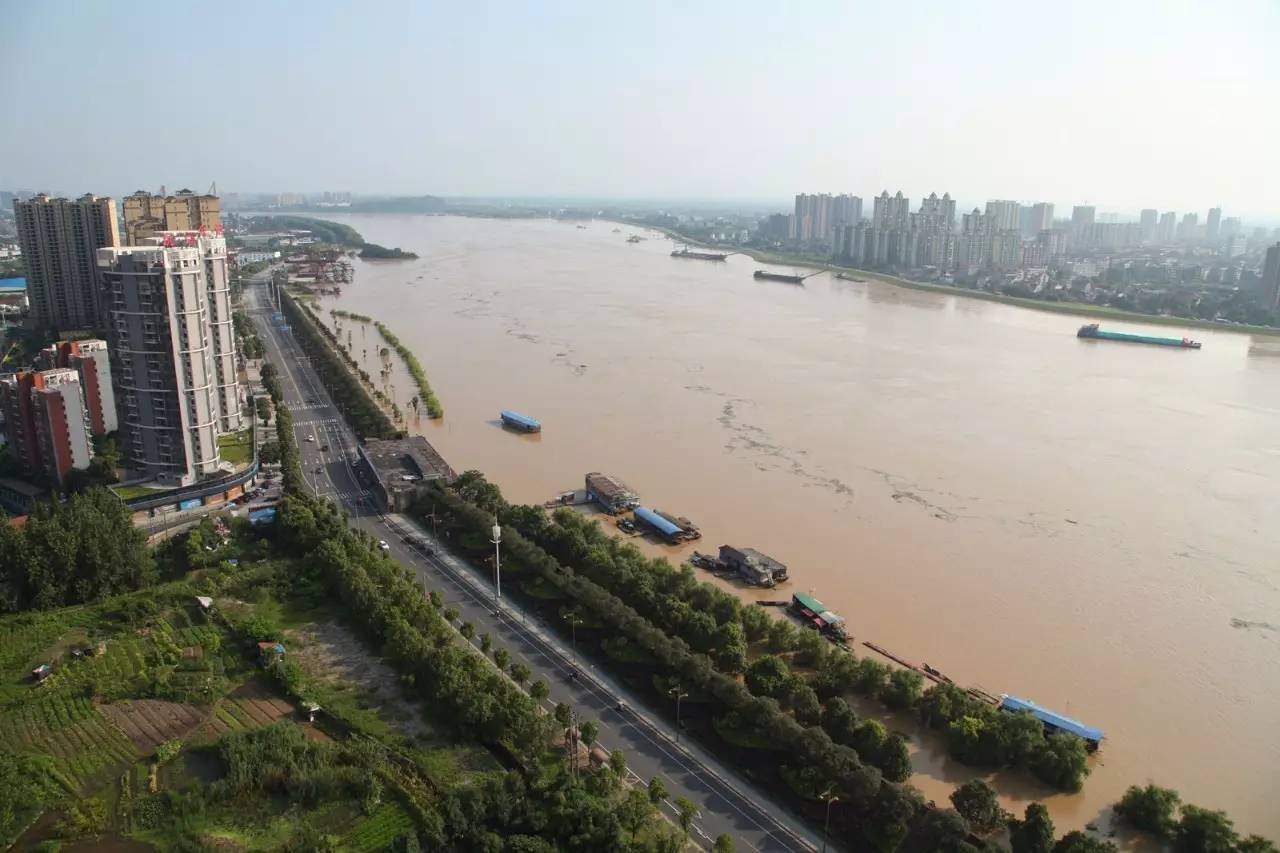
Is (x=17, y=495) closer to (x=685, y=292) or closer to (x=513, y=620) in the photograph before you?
(x=513, y=620)

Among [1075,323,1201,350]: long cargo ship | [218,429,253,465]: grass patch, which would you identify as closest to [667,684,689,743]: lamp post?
[218,429,253,465]: grass patch

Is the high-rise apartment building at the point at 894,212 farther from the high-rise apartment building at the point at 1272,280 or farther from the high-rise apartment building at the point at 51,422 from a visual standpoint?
the high-rise apartment building at the point at 51,422

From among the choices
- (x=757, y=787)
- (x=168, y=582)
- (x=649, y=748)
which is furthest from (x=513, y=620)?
(x=168, y=582)

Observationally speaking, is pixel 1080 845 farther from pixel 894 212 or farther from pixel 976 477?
pixel 894 212

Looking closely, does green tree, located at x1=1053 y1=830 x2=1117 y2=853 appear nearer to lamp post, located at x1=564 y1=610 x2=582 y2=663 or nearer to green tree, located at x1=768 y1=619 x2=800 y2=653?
green tree, located at x1=768 y1=619 x2=800 y2=653

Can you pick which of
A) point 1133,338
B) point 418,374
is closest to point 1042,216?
point 1133,338

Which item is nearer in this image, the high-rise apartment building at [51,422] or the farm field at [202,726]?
the farm field at [202,726]

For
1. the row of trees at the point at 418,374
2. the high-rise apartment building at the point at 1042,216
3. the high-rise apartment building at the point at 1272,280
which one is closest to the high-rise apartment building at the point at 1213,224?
the high-rise apartment building at the point at 1042,216

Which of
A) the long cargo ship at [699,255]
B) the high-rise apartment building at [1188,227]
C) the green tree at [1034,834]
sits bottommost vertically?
the green tree at [1034,834]
